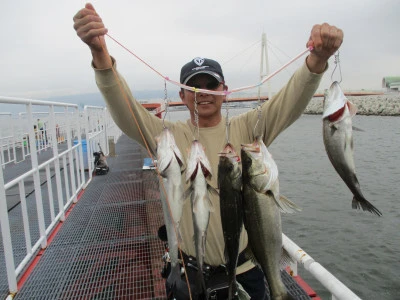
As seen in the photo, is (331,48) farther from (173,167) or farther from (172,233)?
(172,233)

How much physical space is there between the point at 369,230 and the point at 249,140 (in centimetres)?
855

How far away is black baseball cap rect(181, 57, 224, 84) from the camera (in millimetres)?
2621

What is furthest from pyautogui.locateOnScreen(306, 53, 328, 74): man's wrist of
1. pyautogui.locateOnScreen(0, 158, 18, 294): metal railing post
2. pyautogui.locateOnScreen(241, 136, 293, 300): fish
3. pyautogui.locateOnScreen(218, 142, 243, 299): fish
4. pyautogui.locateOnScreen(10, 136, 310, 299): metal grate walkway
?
pyautogui.locateOnScreen(0, 158, 18, 294): metal railing post

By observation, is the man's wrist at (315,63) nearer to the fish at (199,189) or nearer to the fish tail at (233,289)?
the fish at (199,189)

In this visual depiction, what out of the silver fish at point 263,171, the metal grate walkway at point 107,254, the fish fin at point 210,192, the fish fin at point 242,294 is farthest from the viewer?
the metal grate walkway at point 107,254

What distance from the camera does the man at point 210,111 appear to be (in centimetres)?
225

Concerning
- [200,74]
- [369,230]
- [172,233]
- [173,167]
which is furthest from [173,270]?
[369,230]

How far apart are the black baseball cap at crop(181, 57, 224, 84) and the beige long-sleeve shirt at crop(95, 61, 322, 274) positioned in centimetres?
43

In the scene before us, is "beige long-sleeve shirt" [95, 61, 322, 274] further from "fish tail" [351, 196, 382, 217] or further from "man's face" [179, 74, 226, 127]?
"fish tail" [351, 196, 382, 217]

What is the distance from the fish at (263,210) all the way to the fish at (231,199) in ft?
0.15

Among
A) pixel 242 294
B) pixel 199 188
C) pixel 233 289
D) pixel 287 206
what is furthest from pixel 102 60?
pixel 242 294

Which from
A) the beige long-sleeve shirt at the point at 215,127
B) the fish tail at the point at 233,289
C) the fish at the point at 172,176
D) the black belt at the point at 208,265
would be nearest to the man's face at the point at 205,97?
the beige long-sleeve shirt at the point at 215,127

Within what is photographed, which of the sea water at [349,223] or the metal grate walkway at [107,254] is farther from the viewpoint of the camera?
the sea water at [349,223]

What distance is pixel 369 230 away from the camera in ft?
31.6
